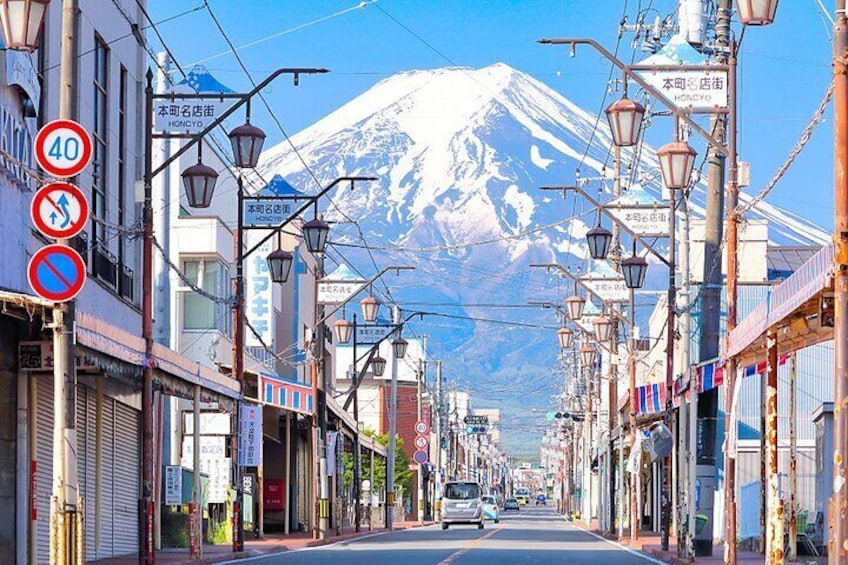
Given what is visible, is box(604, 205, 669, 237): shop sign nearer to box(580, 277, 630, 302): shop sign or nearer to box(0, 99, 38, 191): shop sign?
box(580, 277, 630, 302): shop sign

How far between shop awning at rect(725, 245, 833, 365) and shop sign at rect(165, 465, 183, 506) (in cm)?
1333

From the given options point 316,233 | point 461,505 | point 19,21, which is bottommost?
point 461,505

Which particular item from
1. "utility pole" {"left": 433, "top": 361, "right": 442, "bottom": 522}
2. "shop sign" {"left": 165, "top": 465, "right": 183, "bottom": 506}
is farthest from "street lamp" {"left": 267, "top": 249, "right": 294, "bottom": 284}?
"utility pole" {"left": 433, "top": 361, "right": 442, "bottom": 522}

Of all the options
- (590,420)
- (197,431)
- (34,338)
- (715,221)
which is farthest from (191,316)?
(590,420)

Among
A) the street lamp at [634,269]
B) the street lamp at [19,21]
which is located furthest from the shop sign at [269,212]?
the street lamp at [19,21]

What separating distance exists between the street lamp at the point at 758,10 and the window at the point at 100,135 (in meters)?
17.9

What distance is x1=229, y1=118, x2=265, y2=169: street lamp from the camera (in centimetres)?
3141

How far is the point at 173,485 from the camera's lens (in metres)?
35.8

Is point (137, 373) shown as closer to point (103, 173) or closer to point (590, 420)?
point (103, 173)

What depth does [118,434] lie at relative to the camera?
121ft

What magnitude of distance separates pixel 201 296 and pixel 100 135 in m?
18.5

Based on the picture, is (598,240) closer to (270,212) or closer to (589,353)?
(270,212)

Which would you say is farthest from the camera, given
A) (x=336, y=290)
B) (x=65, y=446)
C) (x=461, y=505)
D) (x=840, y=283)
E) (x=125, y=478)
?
(x=461, y=505)

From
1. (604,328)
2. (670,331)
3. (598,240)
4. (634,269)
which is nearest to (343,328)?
(604,328)
